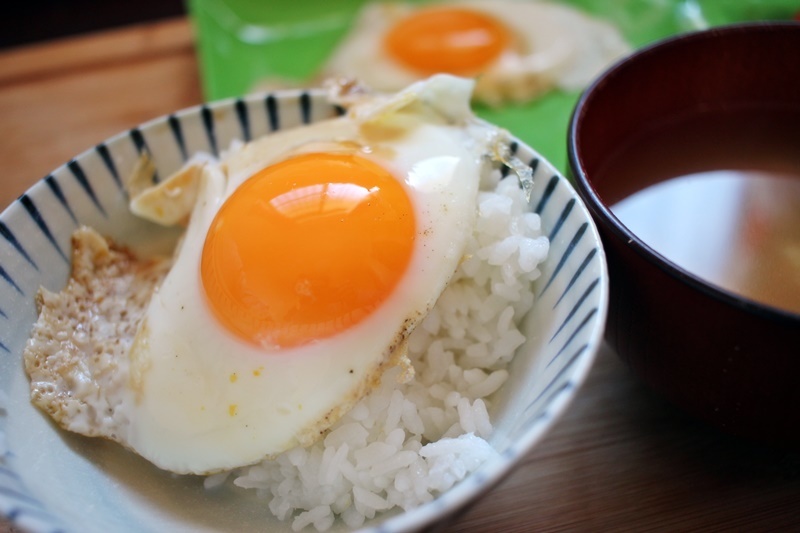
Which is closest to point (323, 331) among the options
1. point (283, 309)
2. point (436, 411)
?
point (283, 309)

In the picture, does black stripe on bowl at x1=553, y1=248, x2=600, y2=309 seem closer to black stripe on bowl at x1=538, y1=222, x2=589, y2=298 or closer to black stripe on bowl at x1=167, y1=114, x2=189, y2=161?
black stripe on bowl at x1=538, y1=222, x2=589, y2=298

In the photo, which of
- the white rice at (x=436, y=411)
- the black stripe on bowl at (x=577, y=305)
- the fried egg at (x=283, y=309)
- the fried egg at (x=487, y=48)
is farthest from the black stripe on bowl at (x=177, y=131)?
the fried egg at (x=487, y=48)

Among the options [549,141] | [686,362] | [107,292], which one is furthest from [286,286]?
[549,141]

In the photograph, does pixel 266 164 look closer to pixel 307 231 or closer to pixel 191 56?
pixel 307 231

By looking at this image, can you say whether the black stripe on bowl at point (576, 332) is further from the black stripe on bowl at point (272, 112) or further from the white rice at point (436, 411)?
the black stripe on bowl at point (272, 112)

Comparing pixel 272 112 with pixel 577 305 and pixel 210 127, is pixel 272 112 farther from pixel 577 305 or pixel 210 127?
pixel 577 305

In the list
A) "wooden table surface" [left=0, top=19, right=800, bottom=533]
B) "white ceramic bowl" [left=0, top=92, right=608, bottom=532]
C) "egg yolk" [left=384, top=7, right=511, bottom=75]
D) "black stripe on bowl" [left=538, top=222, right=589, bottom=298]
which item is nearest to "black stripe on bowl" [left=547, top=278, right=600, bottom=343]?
"white ceramic bowl" [left=0, top=92, right=608, bottom=532]
